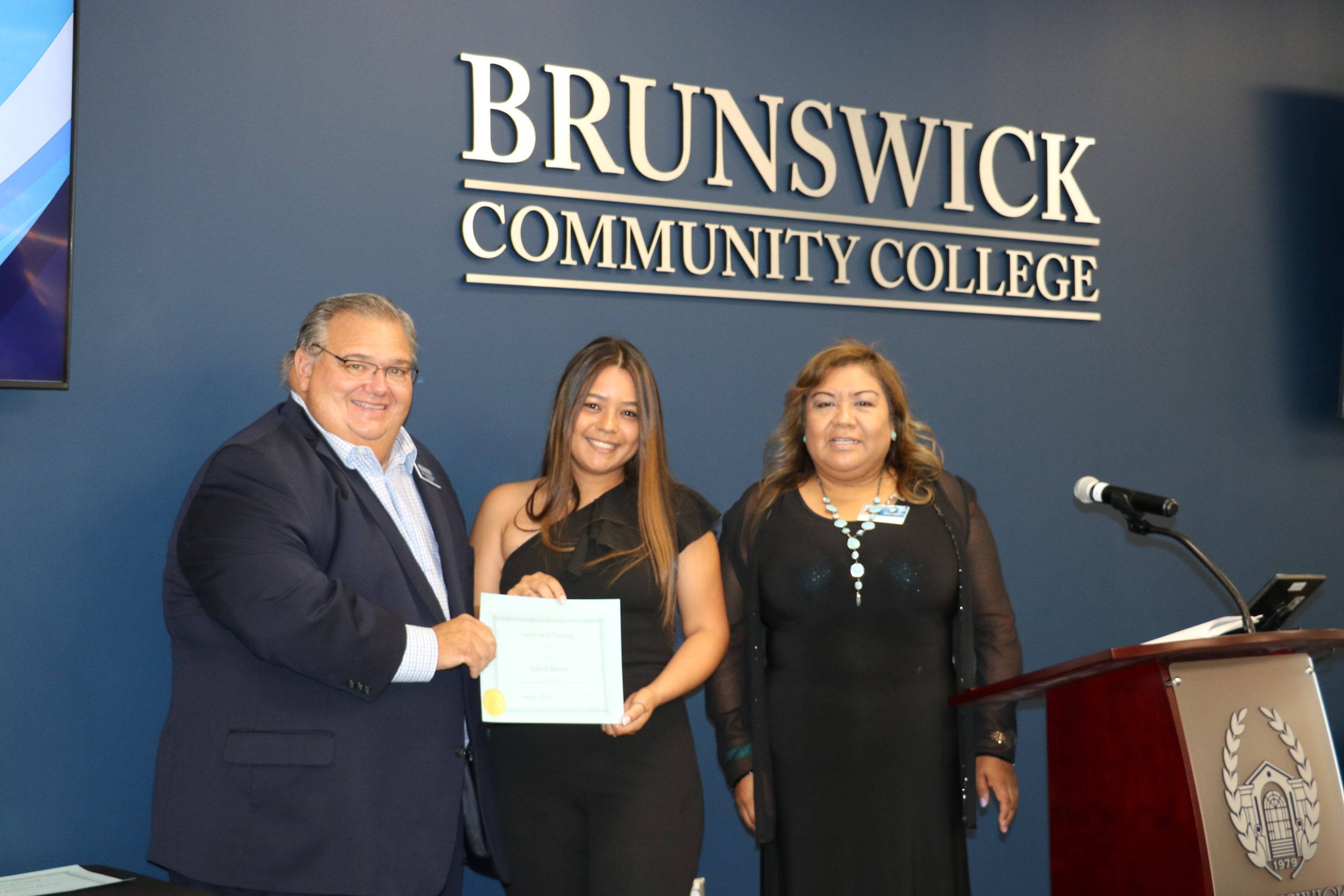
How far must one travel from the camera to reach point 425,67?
3076 mm

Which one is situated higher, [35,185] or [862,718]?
[35,185]

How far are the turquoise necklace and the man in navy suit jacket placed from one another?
904 mm

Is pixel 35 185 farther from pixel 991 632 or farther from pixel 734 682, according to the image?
pixel 991 632

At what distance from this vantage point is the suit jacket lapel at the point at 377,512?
2305 millimetres

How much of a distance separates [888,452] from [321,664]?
149 cm

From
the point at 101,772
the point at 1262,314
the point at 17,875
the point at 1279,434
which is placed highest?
the point at 1262,314

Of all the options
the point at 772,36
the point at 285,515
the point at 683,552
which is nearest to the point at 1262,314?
the point at 772,36

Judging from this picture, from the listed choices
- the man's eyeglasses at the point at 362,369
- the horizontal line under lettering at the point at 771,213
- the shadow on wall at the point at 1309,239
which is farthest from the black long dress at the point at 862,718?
the shadow on wall at the point at 1309,239

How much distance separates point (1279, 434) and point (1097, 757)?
8.22 ft

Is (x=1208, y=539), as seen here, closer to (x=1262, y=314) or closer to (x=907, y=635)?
(x=1262, y=314)

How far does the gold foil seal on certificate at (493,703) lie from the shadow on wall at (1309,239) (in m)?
3.43

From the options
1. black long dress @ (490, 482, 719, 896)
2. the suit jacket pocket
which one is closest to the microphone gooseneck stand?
black long dress @ (490, 482, 719, 896)

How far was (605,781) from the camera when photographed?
246 centimetres

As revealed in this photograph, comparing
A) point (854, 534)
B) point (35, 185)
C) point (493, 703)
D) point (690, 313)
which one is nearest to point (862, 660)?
point (854, 534)
